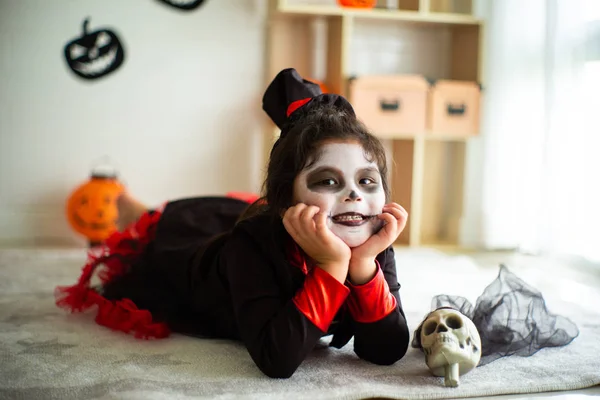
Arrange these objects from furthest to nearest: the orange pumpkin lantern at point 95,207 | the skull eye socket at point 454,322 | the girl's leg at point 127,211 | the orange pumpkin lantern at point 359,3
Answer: the orange pumpkin lantern at point 359,3 → the orange pumpkin lantern at point 95,207 → the girl's leg at point 127,211 → the skull eye socket at point 454,322

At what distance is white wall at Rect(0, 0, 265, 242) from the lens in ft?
9.53

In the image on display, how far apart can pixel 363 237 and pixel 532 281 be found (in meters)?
1.29

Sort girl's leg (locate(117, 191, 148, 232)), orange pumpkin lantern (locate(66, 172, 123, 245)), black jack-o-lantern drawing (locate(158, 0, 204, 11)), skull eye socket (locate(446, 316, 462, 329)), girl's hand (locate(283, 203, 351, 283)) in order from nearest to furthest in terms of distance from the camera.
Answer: girl's hand (locate(283, 203, 351, 283))
skull eye socket (locate(446, 316, 462, 329))
girl's leg (locate(117, 191, 148, 232))
orange pumpkin lantern (locate(66, 172, 123, 245))
black jack-o-lantern drawing (locate(158, 0, 204, 11))

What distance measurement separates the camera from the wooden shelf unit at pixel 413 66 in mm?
2912

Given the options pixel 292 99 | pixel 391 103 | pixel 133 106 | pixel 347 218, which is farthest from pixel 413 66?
pixel 347 218

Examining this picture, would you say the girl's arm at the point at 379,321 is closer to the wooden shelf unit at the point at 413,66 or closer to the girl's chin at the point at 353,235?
the girl's chin at the point at 353,235

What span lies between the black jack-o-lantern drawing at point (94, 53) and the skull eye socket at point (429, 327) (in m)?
2.12

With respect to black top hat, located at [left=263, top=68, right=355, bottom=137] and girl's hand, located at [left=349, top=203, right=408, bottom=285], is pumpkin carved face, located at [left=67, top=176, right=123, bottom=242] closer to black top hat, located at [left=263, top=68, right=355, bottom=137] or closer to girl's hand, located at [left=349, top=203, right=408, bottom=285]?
black top hat, located at [left=263, top=68, right=355, bottom=137]

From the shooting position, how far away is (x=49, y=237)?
2.98 metres

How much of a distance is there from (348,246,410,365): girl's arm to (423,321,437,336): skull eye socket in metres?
0.04

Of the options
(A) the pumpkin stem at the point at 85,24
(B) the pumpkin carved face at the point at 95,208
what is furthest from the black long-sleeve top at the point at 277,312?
(A) the pumpkin stem at the point at 85,24

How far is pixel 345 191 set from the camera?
124 cm

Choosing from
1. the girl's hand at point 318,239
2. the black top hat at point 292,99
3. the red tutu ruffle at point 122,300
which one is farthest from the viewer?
the red tutu ruffle at point 122,300

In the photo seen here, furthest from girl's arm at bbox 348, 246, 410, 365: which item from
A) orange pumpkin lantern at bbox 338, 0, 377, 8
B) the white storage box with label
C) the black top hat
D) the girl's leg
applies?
orange pumpkin lantern at bbox 338, 0, 377, 8
